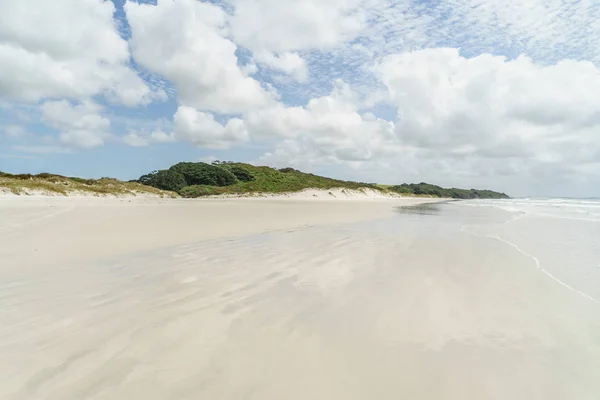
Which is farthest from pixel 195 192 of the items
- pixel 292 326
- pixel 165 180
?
pixel 292 326

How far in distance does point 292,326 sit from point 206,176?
195 ft

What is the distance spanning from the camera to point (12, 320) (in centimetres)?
353

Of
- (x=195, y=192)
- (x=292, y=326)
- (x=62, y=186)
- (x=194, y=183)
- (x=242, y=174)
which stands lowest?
(x=292, y=326)

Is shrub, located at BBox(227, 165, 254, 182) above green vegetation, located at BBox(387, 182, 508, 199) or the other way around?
above

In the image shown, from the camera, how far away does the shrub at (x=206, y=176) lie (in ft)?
197

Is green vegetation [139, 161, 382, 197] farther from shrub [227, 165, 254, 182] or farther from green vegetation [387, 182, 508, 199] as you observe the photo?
green vegetation [387, 182, 508, 199]

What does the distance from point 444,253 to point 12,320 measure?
24.5 feet

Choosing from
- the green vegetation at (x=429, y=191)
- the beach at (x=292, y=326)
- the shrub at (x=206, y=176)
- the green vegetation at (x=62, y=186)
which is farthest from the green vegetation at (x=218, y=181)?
the beach at (x=292, y=326)

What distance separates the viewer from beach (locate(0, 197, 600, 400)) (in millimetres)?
2504

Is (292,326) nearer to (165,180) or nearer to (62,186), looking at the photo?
(62,186)

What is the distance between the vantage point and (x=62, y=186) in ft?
106

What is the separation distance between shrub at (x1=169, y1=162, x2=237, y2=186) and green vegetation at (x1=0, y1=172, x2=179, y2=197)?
36.1 ft

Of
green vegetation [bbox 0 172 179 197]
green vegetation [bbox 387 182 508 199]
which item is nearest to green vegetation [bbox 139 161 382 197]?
green vegetation [bbox 0 172 179 197]

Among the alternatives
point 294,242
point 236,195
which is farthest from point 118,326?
point 236,195
